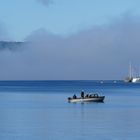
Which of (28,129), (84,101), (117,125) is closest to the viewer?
(28,129)

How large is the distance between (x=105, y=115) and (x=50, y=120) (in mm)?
10673

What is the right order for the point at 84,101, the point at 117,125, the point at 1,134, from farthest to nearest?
the point at 84,101 → the point at 117,125 → the point at 1,134

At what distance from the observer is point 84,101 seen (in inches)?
4523

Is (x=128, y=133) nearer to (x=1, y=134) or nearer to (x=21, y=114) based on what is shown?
(x=1, y=134)

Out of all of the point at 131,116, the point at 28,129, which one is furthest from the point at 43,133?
the point at 131,116

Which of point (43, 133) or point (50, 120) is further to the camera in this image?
point (50, 120)

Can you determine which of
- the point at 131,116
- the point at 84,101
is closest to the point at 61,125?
the point at 131,116

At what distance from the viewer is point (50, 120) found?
73750 mm

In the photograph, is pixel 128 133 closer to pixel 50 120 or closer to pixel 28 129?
pixel 28 129

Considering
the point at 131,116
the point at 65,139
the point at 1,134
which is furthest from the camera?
the point at 131,116

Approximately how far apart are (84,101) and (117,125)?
49177mm

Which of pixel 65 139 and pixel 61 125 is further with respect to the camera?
pixel 61 125

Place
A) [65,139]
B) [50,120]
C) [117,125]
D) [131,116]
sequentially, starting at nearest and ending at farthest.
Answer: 1. [65,139]
2. [117,125]
3. [50,120]
4. [131,116]

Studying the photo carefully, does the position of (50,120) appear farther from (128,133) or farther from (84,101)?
(84,101)
